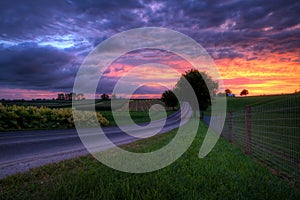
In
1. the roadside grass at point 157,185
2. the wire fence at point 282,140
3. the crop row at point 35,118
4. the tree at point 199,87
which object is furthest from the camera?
the tree at point 199,87

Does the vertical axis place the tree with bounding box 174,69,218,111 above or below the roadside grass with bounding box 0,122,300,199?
above

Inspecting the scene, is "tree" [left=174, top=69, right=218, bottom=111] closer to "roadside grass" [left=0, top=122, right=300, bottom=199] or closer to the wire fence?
the wire fence

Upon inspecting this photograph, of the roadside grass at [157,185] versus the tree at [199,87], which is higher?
the tree at [199,87]

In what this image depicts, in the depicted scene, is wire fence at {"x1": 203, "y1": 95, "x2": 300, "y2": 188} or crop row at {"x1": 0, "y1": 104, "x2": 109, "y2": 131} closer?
wire fence at {"x1": 203, "y1": 95, "x2": 300, "y2": 188}

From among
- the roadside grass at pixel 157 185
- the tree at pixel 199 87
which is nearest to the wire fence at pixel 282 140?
the roadside grass at pixel 157 185

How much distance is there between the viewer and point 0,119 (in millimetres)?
15703

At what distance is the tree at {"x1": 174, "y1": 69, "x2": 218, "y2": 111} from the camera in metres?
50.0

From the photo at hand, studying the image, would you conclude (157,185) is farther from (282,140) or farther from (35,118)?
(35,118)

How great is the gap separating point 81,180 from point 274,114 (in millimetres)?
4821

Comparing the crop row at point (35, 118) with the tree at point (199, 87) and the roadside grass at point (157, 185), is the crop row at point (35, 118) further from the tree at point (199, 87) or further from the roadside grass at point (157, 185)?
the tree at point (199, 87)

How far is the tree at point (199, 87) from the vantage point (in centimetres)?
5000

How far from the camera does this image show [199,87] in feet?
168

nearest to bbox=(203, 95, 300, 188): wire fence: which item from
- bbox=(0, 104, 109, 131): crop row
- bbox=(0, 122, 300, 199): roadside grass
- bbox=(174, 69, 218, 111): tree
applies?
bbox=(0, 122, 300, 199): roadside grass

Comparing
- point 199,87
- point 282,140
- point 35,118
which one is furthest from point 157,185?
point 199,87
